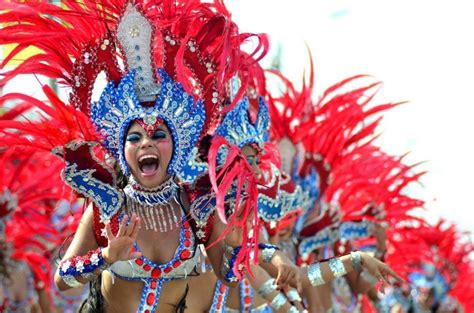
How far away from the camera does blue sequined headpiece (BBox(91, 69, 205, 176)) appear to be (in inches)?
186

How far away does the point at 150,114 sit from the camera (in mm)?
4715

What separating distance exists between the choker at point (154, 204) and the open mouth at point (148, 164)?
4.4 inches

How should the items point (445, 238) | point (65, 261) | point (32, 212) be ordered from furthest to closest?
point (445, 238), point (32, 212), point (65, 261)

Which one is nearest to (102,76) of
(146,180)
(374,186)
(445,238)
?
(146,180)

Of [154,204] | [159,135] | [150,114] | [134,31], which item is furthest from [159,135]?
[134,31]

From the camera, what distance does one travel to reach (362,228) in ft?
27.1

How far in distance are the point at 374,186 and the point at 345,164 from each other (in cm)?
40

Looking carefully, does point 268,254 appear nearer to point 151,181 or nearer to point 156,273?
point 156,273

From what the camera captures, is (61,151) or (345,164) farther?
(345,164)

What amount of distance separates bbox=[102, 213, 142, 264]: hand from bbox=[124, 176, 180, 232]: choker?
1.39ft

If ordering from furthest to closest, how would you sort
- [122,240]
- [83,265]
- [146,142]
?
[146,142]
[83,265]
[122,240]

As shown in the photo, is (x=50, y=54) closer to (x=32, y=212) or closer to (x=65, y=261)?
(x=65, y=261)

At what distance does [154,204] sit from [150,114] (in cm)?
41

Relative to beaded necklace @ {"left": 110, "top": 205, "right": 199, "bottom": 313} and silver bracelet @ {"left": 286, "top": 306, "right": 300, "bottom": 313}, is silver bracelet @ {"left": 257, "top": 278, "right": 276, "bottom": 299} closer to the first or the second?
silver bracelet @ {"left": 286, "top": 306, "right": 300, "bottom": 313}
